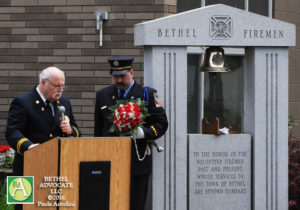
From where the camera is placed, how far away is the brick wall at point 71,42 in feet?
32.7

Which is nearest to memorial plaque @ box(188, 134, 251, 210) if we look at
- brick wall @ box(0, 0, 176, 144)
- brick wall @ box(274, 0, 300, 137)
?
brick wall @ box(0, 0, 176, 144)

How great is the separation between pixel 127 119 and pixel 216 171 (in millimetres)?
1581

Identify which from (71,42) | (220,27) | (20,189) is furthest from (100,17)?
(20,189)

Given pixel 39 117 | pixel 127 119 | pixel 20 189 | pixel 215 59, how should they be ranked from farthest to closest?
pixel 215 59
pixel 127 119
pixel 39 117
pixel 20 189

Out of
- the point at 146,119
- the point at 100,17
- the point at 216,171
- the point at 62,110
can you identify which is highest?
the point at 100,17

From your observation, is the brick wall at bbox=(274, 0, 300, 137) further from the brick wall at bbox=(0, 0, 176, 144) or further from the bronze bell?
the bronze bell

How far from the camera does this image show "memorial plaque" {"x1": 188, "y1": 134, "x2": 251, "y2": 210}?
7289 millimetres

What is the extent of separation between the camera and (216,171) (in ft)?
23.9

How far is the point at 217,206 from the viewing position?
7348 millimetres

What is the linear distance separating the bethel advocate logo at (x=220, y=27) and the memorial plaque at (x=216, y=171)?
107cm

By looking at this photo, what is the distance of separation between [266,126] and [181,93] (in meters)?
1.02

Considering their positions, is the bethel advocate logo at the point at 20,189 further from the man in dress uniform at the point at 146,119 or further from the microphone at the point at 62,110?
the man in dress uniform at the point at 146,119

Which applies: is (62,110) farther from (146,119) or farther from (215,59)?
(215,59)

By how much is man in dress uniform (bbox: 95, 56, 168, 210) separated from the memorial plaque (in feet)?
2.64
